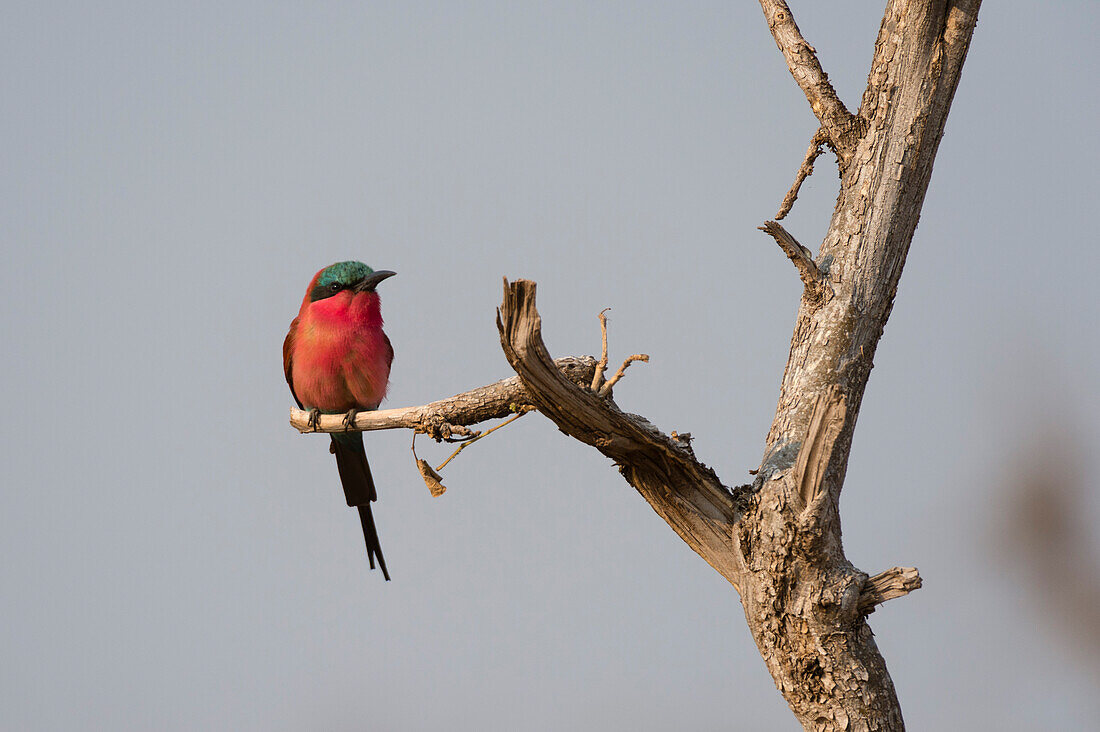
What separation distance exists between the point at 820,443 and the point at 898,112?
49.1 inches

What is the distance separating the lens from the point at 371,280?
420 centimetres

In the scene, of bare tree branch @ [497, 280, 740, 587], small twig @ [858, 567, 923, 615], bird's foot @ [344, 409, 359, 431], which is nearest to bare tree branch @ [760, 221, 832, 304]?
bare tree branch @ [497, 280, 740, 587]

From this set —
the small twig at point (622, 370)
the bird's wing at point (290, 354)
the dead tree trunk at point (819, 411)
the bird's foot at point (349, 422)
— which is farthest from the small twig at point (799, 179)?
the bird's wing at point (290, 354)

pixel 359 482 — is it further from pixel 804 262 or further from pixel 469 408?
pixel 804 262

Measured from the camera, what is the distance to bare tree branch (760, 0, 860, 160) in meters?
3.18

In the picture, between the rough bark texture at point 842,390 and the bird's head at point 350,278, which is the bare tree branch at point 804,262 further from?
the bird's head at point 350,278

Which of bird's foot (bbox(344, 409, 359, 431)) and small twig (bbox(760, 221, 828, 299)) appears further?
bird's foot (bbox(344, 409, 359, 431))

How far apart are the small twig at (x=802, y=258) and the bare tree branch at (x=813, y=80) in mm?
490

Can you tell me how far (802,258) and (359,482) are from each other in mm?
2618

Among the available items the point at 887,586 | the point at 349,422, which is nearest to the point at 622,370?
the point at 887,586

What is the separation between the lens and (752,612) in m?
2.77

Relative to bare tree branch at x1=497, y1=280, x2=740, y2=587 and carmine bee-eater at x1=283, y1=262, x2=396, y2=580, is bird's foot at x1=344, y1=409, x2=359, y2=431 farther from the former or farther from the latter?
bare tree branch at x1=497, y1=280, x2=740, y2=587

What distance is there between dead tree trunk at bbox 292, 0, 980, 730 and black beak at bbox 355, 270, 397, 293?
3.42ft

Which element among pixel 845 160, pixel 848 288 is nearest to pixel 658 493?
pixel 848 288
